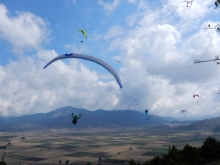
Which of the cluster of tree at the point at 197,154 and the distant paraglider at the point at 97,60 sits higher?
the distant paraglider at the point at 97,60

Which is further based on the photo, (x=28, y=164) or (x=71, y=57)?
(x=28, y=164)

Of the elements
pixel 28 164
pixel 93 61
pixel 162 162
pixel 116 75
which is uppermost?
pixel 93 61

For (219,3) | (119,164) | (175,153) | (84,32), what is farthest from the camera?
(119,164)

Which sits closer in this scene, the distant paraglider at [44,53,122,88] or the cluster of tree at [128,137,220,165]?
the cluster of tree at [128,137,220,165]

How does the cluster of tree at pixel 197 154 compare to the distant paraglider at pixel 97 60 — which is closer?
the cluster of tree at pixel 197 154

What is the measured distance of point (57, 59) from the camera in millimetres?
41219

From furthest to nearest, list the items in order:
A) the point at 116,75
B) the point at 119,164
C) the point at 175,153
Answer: the point at 119,164 → the point at 116,75 → the point at 175,153

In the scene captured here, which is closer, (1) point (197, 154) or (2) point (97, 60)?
(1) point (197, 154)

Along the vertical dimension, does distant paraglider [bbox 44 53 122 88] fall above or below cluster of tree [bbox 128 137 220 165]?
above

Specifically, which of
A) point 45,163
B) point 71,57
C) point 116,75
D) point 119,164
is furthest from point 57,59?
point 45,163

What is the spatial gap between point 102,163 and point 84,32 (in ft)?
247

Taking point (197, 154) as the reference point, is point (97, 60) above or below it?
above

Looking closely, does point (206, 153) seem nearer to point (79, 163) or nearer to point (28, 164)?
point (79, 163)

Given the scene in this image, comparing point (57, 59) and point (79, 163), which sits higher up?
point (57, 59)
